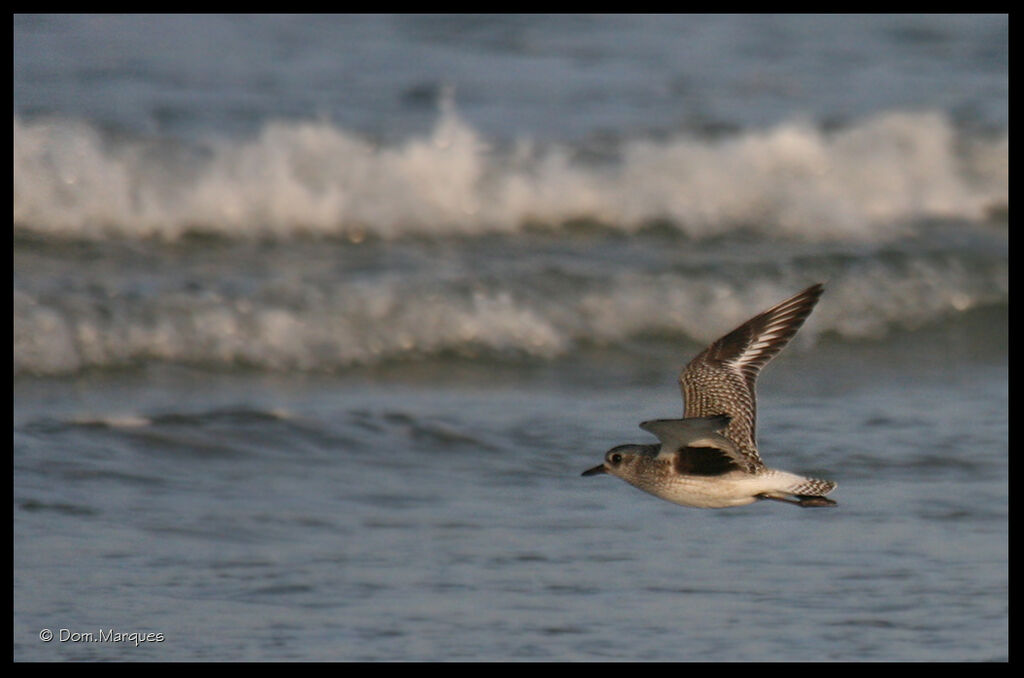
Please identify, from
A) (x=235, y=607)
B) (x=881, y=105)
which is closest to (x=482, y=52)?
(x=881, y=105)

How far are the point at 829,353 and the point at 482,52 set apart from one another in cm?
319

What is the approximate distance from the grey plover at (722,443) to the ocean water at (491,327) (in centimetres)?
34

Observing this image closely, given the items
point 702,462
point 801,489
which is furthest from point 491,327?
point 801,489

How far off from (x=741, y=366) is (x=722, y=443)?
0.32m

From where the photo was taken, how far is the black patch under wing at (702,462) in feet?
12.9

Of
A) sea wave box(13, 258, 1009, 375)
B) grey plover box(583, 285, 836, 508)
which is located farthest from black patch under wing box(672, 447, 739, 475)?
sea wave box(13, 258, 1009, 375)

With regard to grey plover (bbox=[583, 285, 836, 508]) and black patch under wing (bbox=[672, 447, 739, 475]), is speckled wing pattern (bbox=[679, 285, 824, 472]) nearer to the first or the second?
grey plover (bbox=[583, 285, 836, 508])

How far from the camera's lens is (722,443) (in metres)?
3.97

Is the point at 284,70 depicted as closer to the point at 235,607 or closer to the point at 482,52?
the point at 482,52

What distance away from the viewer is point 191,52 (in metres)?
8.49

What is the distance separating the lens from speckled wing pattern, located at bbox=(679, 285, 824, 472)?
4.13 metres

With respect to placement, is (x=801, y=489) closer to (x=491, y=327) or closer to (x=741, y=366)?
(x=741, y=366)

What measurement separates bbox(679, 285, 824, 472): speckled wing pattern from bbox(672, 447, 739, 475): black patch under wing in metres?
0.13

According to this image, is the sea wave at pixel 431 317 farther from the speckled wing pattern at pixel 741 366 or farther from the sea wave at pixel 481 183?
the speckled wing pattern at pixel 741 366
